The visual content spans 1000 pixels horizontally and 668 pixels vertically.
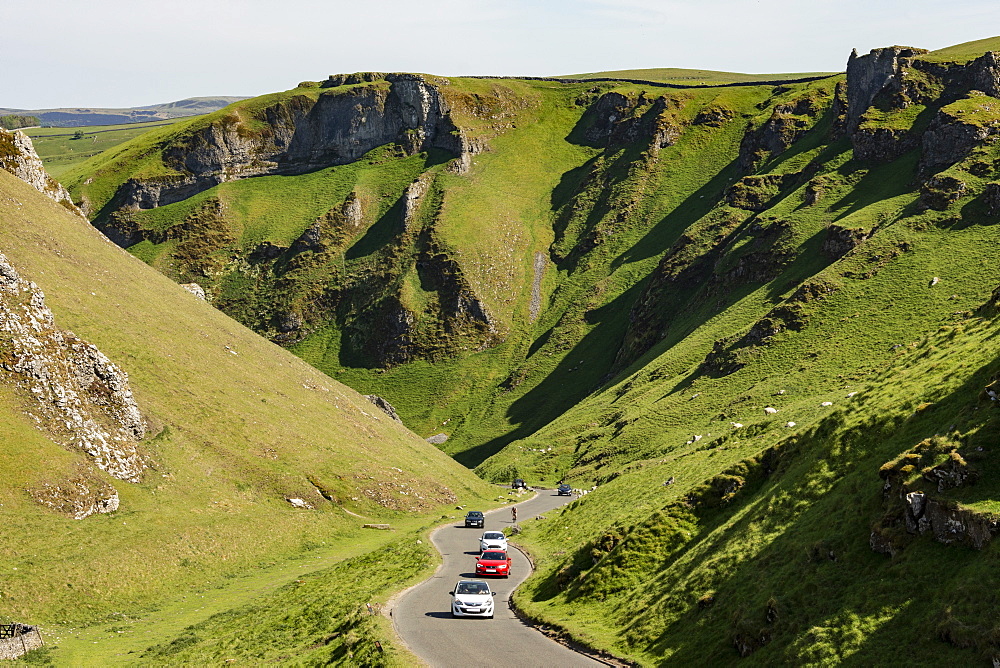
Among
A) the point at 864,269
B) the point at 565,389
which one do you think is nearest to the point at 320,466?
the point at 864,269

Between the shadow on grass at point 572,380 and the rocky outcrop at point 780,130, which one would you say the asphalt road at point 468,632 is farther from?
the rocky outcrop at point 780,130

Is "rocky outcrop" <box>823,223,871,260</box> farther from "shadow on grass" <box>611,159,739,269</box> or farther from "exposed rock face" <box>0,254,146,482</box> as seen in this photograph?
"exposed rock face" <box>0,254,146,482</box>

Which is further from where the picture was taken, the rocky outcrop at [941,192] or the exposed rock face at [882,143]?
the exposed rock face at [882,143]

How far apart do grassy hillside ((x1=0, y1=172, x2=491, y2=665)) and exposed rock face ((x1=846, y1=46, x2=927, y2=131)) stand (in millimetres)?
107291

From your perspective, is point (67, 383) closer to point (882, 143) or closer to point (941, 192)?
point (941, 192)

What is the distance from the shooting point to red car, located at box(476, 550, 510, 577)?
43.4 meters

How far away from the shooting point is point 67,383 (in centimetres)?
5966

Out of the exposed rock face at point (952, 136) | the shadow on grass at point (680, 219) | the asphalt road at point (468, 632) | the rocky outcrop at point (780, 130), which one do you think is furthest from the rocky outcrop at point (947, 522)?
the rocky outcrop at point (780, 130)

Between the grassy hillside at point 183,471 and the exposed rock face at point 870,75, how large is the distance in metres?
107

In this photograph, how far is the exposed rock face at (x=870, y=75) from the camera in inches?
5763

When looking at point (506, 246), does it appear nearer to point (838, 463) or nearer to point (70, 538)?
point (70, 538)

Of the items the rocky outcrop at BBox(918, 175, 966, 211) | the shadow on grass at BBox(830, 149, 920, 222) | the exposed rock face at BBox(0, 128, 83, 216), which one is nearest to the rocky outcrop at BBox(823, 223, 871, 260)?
the shadow on grass at BBox(830, 149, 920, 222)

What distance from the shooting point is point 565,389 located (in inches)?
6132

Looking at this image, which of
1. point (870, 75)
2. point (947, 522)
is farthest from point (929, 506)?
point (870, 75)
